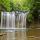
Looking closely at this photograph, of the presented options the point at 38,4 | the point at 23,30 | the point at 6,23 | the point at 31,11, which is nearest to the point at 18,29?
the point at 23,30

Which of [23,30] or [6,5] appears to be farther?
[6,5]

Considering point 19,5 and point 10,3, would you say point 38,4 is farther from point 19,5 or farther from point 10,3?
point 10,3

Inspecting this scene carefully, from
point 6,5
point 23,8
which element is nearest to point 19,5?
point 23,8

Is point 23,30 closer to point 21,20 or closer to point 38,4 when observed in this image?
point 21,20

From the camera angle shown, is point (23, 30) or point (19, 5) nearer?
point (23, 30)

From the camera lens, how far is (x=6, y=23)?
1890 mm

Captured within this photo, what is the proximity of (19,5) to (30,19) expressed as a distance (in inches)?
11.1

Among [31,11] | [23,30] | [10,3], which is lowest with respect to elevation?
[23,30]

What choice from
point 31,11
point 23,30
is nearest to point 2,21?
point 23,30

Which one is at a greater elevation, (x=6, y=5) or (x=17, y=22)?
(x=6, y=5)

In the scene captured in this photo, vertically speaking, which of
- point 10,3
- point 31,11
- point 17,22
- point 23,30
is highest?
point 10,3

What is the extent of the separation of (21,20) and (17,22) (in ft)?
0.25

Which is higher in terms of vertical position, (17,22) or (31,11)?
(31,11)

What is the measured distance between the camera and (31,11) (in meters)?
1.88
